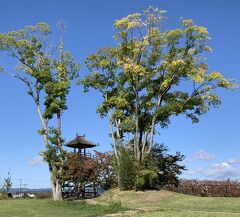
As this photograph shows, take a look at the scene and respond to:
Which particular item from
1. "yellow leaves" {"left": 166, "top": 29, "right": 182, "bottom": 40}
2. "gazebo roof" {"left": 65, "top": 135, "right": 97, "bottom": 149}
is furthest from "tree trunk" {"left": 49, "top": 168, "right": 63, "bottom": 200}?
"yellow leaves" {"left": 166, "top": 29, "right": 182, "bottom": 40}

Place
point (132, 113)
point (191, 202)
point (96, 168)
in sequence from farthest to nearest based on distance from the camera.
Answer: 1. point (96, 168)
2. point (132, 113)
3. point (191, 202)

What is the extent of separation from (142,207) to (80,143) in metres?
18.4

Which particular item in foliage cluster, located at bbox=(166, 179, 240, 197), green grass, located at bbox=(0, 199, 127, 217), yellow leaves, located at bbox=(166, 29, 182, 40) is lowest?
green grass, located at bbox=(0, 199, 127, 217)

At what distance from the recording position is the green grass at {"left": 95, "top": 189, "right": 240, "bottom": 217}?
64.7 ft

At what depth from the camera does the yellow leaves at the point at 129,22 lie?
32491 millimetres

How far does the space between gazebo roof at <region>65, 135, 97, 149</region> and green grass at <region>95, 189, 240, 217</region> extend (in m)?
10.1

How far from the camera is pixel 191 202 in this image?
2552cm

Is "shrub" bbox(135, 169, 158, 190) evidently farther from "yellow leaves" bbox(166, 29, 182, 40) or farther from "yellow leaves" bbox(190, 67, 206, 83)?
"yellow leaves" bbox(166, 29, 182, 40)

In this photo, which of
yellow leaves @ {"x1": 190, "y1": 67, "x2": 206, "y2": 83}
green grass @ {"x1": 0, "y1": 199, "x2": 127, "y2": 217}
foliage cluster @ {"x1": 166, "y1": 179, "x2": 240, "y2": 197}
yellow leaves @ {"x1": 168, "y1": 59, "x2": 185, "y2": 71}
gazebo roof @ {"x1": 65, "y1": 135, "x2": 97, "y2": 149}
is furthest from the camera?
gazebo roof @ {"x1": 65, "y1": 135, "x2": 97, "y2": 149}

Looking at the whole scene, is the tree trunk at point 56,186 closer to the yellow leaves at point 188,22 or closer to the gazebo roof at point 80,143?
the gazebo roof at point 80,143

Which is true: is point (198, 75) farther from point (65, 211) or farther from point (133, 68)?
point (65, 211)

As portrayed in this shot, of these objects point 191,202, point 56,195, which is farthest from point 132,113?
point 191,202

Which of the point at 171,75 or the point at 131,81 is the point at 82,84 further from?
the point at 171,75

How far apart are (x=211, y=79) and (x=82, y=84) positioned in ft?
31.6
